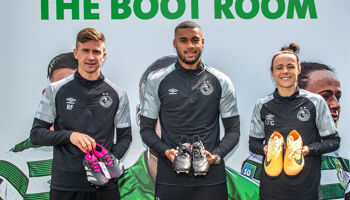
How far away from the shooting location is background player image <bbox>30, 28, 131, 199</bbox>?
95.2 inches

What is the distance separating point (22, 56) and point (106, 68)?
833 mm

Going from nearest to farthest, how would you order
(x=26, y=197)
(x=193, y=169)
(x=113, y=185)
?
(x=193, y=169) < (x=113, y=185) < (x=26, y=197)

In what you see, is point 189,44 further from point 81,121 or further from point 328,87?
point 328,87

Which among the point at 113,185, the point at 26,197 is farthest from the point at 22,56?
the point at 113,185

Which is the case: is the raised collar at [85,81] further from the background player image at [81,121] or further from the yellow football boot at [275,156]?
the yellow football boot at [275,156]

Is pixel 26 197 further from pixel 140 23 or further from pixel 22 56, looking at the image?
pixel 140 23

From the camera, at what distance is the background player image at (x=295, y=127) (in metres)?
2.48

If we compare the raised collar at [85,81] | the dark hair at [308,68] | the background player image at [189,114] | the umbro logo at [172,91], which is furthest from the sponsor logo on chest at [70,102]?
the dark hair at [308,68]

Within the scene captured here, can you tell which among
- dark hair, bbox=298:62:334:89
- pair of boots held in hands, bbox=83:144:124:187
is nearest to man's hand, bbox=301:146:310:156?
dark hair, bbox=298:62:334:89

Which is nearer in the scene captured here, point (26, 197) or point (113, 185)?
point (113, 185)

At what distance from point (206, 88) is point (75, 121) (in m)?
1.02

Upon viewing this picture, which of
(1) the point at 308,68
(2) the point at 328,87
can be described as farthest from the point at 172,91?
(2) the point at 328,87

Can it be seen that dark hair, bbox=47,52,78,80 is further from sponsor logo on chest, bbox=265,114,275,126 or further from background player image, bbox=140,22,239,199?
sponsor logo on chest, bbox=265,114,275,126

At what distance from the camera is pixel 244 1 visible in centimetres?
343
